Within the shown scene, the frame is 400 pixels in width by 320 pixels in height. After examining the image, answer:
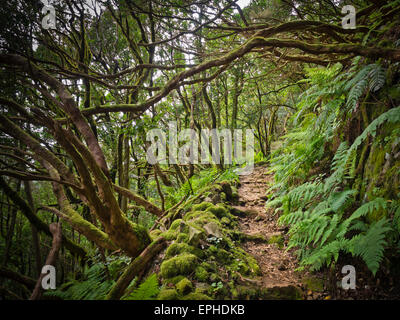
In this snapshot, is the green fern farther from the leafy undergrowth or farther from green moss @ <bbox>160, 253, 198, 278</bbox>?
green moss @ <bbox>160, 253, 198, 278</bbox>

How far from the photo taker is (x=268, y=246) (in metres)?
3.45

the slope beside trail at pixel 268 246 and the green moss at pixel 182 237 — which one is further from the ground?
the green moss at pixel 182 237

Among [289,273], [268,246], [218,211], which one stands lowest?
[289,273]

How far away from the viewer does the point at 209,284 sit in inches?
90.2

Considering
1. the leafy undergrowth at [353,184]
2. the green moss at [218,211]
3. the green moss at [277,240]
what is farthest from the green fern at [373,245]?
the green moss at [218,211]

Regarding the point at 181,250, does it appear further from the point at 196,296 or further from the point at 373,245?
the point at 373,245

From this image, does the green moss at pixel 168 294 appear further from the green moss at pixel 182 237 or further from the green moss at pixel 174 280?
the green moss at pixel 182 237

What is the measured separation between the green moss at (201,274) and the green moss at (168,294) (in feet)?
1.28

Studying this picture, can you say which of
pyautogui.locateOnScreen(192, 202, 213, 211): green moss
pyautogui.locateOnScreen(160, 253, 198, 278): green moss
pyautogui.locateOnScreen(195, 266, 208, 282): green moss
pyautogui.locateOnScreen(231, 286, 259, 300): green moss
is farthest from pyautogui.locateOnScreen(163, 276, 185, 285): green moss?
pyautogui.locateOnScreen(192, 202, 213, 211): green moss

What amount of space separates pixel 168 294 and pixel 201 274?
52 cm

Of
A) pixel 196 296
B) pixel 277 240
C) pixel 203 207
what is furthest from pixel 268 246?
pixel 196 296

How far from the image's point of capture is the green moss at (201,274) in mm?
2345

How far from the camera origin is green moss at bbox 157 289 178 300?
1.97 m
